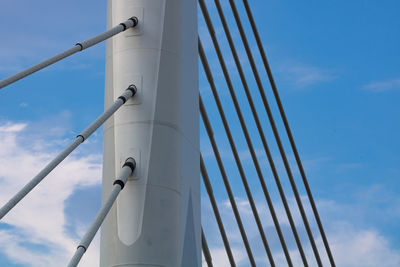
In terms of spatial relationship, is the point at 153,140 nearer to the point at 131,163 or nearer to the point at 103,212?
the point at 131,163

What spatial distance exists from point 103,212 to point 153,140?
1.28 m

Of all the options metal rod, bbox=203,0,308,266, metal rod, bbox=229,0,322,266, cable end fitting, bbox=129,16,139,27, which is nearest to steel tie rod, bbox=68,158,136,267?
cable end fitting, bbox=129,16,139,27

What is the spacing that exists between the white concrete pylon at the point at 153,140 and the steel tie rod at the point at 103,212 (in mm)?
99

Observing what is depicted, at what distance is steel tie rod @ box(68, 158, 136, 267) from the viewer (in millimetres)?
6195

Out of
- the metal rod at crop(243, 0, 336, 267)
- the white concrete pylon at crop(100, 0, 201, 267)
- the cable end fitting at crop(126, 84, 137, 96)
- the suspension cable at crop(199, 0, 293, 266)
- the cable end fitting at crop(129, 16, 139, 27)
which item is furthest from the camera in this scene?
the metal rod at crop(243, 0, 336, 267)

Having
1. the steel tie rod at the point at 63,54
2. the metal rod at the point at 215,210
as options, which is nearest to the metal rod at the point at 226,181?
the metal rod at the point at 215,210

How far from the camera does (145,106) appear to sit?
7.79 metres

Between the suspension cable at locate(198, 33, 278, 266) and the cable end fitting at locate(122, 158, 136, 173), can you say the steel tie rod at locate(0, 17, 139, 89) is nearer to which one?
the cable end fitting at locate(122, 158, 136, 173)

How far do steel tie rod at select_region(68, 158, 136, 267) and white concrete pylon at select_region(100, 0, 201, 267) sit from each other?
0.10 metres

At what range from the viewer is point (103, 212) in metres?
6.61

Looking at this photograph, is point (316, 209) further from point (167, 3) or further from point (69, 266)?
point (69, 266)

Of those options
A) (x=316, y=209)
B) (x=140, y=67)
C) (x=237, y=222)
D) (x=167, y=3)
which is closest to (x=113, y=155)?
(x=140, y=67)

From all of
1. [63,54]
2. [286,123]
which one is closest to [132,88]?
[63,54]

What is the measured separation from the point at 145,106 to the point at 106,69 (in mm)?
755
